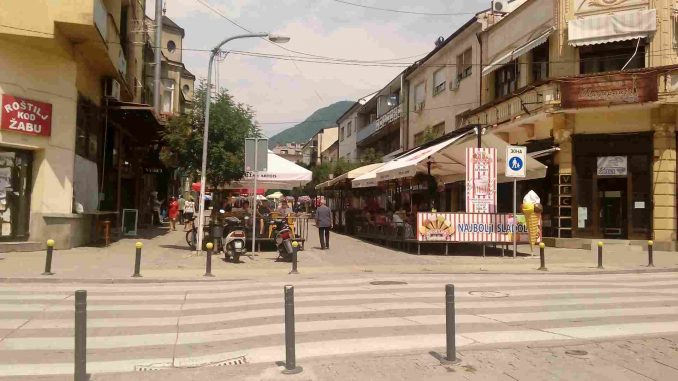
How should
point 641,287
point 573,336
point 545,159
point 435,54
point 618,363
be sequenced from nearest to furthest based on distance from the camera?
point 618,363
point 573,336
point 641,287
point 545,159
point 435,54

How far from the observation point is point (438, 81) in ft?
116

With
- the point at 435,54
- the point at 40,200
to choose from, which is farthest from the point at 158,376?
the point at 435,54

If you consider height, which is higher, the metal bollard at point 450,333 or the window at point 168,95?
the window at point 168,95

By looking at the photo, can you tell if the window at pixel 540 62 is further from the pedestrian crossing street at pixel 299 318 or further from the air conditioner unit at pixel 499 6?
the pedestrian crossing street at pixel 299 318

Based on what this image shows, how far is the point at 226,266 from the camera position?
48.7ft

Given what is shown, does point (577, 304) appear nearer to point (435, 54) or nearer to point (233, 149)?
point (233, 149)

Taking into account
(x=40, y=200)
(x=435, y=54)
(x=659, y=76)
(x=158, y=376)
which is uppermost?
(x=435, y=54)

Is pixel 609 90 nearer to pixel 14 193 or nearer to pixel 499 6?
pixel 499 6

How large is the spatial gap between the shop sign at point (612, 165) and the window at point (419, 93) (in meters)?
17.4

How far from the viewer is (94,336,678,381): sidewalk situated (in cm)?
540

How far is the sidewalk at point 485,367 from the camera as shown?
5402 mm

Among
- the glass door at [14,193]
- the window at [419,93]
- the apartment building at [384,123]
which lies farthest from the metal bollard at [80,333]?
the apartment building at [384,123]

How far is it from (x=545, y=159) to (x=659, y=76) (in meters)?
4.93

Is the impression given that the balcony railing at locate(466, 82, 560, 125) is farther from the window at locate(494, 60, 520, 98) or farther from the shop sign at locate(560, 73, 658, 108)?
the window at locate(494, 60, 520, 98)
